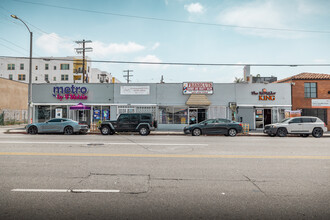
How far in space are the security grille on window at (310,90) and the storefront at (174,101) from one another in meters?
1.98

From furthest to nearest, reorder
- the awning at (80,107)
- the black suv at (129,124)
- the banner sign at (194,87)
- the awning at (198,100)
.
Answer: the awning at (80,107)
the banner sign at (194,87)
the awning at (198,100)
the black suv at (129,124)

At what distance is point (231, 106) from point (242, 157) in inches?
600

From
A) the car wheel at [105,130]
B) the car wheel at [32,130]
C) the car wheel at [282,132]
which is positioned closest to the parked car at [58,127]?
the car wheel at [32,130]

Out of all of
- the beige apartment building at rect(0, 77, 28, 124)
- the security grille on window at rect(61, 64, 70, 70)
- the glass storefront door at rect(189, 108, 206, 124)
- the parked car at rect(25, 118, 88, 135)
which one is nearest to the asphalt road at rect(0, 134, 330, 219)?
the parked car at rect(25, 118, 88, 135)

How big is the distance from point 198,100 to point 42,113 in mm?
17234

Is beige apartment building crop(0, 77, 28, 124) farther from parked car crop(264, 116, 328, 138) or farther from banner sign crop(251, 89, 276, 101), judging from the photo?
parked car crop(264, 116, 328, 138)

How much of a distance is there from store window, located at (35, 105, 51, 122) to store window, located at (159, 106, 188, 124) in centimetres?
1256

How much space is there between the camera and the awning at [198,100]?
22.2 meters

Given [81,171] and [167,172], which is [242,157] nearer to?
[167,172]

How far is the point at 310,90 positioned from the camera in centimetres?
2220

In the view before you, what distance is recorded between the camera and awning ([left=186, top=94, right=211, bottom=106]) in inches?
872

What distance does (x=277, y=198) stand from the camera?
4.05m

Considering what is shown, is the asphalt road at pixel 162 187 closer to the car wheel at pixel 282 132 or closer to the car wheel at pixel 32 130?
the car wheel at pixel 282 132

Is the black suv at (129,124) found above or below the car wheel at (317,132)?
above
